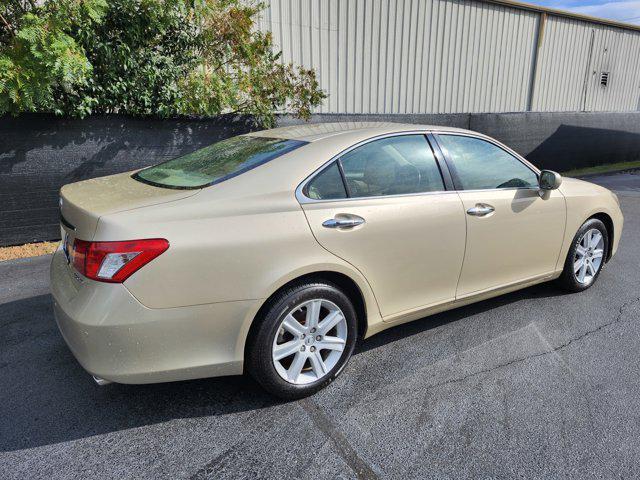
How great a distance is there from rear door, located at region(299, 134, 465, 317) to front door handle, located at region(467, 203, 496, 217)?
4.6 inches

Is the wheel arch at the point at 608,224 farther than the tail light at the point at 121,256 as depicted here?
Yes

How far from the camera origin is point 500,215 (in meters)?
3.44

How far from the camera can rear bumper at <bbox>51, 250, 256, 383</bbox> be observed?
2209 mm

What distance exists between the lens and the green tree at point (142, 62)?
4817mm

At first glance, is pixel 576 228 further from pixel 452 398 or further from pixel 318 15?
pixel 318 15

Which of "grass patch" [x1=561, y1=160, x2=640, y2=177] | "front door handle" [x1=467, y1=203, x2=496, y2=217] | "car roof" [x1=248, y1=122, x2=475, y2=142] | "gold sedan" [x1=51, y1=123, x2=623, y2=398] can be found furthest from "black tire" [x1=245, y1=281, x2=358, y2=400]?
"grass patch" [x1=561, y1=160, x2=640, y2=177]

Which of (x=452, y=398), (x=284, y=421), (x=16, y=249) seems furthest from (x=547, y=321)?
(x=16, y=249)

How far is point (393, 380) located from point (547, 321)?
1616mm

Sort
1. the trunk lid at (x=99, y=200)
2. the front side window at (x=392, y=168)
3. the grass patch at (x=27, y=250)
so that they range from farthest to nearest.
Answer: the grass patch at (x=27, y=250) → the front side window at (x=392, y=168) → the trunk lid at (x=99, y=200)

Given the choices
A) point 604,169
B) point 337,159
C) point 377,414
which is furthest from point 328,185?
point 604,169

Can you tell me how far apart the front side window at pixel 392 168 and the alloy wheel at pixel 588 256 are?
6.08 ft

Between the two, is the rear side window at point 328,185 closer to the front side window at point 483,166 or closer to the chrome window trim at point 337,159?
the chrome window trim at point 337,159

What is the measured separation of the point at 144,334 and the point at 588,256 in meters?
3.91

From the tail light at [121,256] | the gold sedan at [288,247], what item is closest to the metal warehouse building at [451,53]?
the gold sedan at [288,247]
